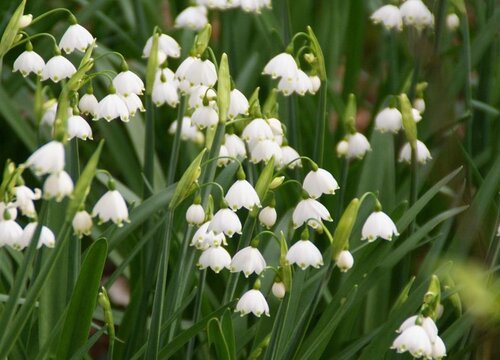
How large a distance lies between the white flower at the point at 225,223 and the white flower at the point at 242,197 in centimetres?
5

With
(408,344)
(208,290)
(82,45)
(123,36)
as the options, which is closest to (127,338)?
(208,290)

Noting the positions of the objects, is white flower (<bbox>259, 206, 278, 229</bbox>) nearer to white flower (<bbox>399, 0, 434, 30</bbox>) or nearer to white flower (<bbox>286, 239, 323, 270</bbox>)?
white flower (<bbox>286, 239, 323, 270</bbox>)

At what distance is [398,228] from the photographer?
239 centimetres

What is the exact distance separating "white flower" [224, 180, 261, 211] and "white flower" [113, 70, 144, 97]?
0.34m

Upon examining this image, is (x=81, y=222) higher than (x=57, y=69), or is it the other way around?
(x=57, y=69)

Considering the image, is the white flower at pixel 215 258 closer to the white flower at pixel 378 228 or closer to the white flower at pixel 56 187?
the white flower at pixel 378 228

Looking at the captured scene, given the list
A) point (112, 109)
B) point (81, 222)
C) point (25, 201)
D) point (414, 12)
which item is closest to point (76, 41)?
point (112, 109)

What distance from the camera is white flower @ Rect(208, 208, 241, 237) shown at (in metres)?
1.97

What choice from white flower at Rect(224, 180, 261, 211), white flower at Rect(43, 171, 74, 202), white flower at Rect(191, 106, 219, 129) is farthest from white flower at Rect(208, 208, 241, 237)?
white flower at Rect(43, 171, 74, 202)

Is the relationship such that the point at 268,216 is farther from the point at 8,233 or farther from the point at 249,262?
the point at 8,233

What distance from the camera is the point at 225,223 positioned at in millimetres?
1968

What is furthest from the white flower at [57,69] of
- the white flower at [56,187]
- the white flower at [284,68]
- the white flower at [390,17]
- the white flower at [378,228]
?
A: the white flower at [390,17]

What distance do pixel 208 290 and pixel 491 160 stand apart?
1.07 metres

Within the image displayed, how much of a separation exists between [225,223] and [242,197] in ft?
0.28
